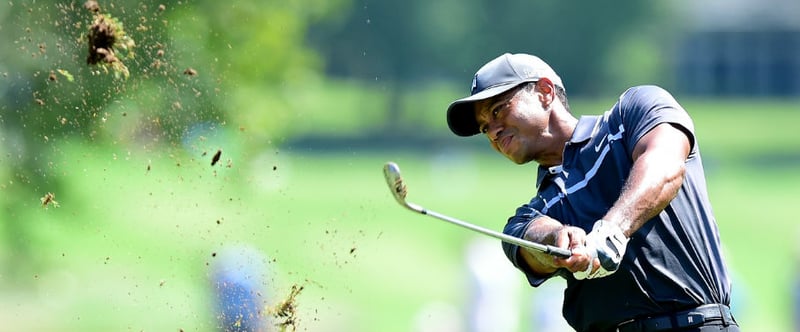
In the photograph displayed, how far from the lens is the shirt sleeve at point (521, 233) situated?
18.7 feet

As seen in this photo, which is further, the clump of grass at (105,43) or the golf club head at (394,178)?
the clump of grass at (105,43)

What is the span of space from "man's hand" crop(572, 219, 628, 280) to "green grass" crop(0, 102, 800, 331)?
3542 mm

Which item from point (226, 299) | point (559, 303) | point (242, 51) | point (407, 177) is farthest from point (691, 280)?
point (407, 177)

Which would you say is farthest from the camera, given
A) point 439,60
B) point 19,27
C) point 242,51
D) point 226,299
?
point 439,60

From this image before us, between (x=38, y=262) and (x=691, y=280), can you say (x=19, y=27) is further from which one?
(x=691, y=280)

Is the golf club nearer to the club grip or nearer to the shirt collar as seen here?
the club grip

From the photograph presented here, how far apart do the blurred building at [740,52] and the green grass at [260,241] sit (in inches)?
1897

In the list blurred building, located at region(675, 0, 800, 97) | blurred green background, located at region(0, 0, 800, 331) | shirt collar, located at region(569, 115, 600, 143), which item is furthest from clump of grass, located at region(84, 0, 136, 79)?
blurred building, located at region(675, 0, 800, 97)

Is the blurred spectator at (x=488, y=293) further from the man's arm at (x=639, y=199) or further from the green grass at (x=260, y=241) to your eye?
the man's arm at (x=639, y=199)

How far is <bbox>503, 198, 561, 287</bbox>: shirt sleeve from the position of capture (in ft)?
18.7

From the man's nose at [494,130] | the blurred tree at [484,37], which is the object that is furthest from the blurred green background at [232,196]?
the blurred tree at [484,37]

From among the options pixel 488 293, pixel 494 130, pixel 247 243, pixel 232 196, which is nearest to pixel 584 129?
pixel 494 130

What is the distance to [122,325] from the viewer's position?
19672 mm

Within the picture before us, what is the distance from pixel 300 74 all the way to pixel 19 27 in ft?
22.6
